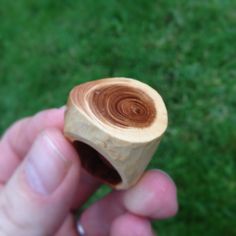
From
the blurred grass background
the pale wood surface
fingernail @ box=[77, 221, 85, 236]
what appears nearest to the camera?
the pale wood surface

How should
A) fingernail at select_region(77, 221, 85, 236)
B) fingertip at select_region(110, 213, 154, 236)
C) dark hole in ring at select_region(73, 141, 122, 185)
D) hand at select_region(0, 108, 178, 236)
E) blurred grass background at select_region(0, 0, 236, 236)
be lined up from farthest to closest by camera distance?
blurred grass background at select_region(0, 0, 236, 236), fingernail at select_region(77, 221, 85, 236), fingertip at select_region(110, 213, 154, 236), dark hole in ring at select_region(73, 141, 122, 185), hand at select_region(0, 108, 178, 236)

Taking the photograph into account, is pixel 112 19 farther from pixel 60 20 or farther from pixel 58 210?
pixel 58 210

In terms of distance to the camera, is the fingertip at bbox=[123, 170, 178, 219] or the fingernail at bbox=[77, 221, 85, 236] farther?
the fingernail at bbox=[77, 221, 85, 236]

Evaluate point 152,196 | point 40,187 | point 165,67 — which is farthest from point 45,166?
point 165,67

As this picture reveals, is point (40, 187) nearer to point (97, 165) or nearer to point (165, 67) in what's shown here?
point (97, 165)

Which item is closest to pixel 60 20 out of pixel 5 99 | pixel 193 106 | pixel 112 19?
pixel 112 19

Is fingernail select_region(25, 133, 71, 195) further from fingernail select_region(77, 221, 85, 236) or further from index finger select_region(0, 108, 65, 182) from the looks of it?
fingernail select_region(77, 221, 85, 236)

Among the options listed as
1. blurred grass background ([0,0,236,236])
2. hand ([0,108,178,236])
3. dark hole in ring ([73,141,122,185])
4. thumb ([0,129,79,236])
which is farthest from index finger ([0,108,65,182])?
blurred grass background ([0,0,236,236])

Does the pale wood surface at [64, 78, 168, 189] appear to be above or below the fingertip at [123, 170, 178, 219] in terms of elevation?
above

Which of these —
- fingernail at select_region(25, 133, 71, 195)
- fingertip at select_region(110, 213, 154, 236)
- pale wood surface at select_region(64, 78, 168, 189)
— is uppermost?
pale wood surface at select_region(64, 78, 168, 189)
